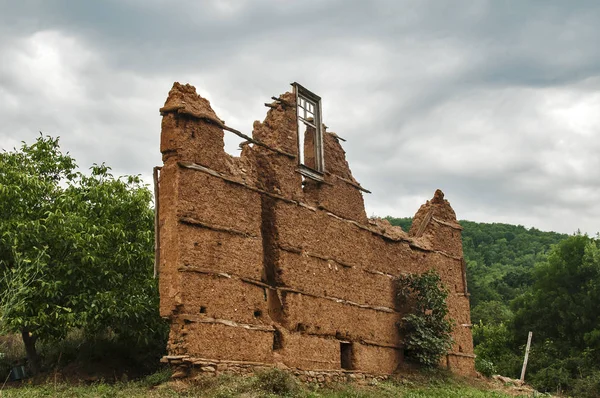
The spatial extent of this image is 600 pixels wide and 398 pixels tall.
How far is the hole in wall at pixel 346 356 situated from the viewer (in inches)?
651

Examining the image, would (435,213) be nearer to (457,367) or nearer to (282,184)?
(457,367)

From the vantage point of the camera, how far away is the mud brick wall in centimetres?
1323

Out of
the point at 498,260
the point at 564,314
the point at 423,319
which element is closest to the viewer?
the point at 423,319

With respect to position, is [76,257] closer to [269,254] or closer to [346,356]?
[269,254]

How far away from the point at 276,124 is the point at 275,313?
4.05 metres

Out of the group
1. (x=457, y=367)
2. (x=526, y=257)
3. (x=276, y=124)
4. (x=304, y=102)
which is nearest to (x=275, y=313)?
(x=276, y=124)

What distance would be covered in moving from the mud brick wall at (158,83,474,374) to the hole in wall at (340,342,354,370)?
2cm

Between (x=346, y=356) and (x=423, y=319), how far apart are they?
2858 millimetres

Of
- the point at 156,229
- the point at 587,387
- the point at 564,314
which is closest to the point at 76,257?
the point at 156,229

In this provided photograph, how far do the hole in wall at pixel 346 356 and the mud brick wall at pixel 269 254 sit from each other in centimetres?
2

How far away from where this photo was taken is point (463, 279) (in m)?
21.7

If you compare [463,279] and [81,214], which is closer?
[81,214]

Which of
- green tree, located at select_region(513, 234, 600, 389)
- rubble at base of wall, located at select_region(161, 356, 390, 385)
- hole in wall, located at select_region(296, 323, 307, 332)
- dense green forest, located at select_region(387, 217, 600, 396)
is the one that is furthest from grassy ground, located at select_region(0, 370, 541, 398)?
green tree, located at select_region(513, 234, 600, 389)

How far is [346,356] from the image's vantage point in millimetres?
16641
